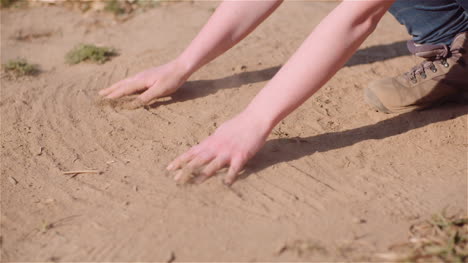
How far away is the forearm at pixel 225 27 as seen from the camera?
108 inches

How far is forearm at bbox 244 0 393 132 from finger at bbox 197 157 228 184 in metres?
0.22

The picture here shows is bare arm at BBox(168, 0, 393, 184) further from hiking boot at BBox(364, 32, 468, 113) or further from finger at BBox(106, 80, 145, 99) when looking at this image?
finger at BBox(106, 80, 145, 99)

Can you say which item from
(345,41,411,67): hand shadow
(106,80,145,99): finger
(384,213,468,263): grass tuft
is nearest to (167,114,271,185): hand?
(384,213,468,263): grass tuft

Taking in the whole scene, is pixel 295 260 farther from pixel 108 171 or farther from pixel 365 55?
pixel 365 55

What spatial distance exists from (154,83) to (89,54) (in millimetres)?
831

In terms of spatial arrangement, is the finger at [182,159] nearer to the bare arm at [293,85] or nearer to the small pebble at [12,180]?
the bare arm at [293,85]

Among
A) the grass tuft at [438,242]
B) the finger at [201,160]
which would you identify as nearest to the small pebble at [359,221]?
the grass tuft at [438,242]

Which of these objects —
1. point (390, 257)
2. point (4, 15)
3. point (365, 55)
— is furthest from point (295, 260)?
point (4, 15)

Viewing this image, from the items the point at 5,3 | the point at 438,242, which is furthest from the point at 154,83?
the point at 5,3

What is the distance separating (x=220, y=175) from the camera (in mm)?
2240

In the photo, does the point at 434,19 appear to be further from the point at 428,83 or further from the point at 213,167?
the point at 213,167

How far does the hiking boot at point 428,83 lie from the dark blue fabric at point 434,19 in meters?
0.04

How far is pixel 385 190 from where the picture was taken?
2193 mm

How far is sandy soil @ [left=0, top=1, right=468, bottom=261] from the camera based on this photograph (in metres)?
1.97
